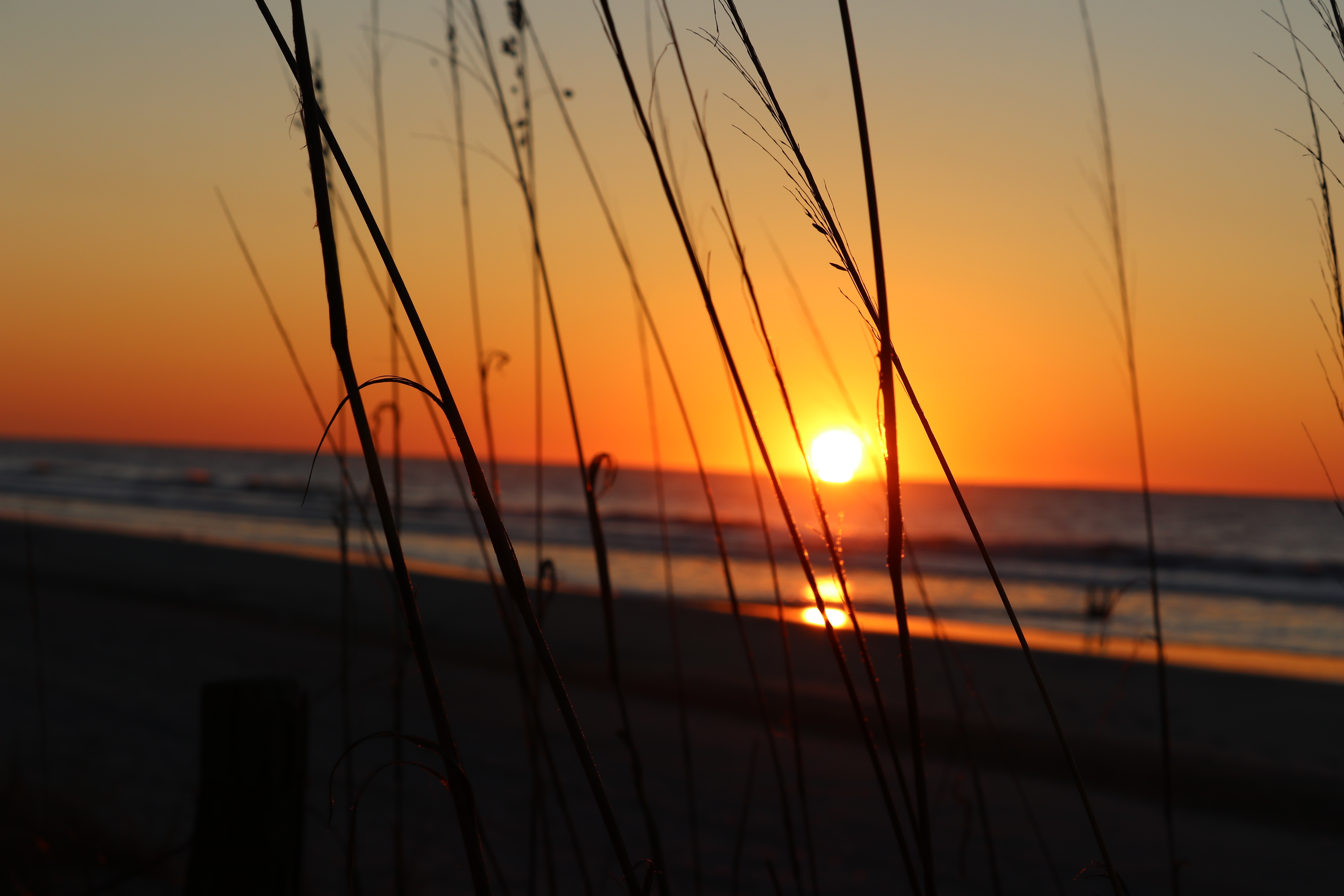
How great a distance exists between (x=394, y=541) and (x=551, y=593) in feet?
1.72

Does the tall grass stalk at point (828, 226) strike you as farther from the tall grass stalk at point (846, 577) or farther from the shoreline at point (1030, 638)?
the shoreline at point (1030, 638)

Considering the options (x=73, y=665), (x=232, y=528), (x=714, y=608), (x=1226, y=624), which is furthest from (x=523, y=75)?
(x=232, y=528)

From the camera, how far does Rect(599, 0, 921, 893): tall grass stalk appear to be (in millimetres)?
613

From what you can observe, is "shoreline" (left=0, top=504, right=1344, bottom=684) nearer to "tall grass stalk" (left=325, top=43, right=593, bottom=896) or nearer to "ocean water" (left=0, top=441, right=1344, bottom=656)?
"ocean water" (left=0, top=441, right=1344, bottom=656)

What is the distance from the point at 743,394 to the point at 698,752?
4.76m

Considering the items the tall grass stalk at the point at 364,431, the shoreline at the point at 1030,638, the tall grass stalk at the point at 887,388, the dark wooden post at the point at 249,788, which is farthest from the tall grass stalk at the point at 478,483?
the shoreline at the point at 1030,638

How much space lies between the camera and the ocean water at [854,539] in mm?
10820

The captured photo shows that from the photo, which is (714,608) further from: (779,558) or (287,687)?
(287,687)

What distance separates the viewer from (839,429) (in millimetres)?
969

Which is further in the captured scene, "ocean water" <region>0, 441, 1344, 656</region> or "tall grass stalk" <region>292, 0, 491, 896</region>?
"ocean water" <region>0, 441, 1344, 656</region>

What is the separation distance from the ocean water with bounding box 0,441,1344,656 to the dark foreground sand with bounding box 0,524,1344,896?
3.37 ft

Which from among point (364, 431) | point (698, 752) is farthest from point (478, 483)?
point (698, 752)

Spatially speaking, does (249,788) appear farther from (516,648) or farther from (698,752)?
(698,752)

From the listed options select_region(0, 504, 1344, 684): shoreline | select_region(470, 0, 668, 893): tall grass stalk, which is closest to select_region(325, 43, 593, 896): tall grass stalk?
select_region(470, 0, 668, 893): tall grass stalk
